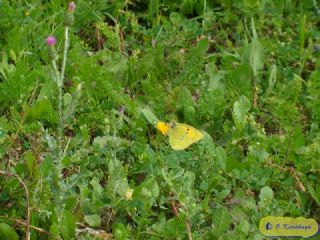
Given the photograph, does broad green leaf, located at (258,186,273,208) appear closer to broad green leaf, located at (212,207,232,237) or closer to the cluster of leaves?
the cluster of leaves

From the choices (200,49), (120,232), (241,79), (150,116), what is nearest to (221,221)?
(120,232)

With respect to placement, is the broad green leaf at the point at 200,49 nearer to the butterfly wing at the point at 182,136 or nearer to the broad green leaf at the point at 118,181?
the butterfly wing at the point at 182,136

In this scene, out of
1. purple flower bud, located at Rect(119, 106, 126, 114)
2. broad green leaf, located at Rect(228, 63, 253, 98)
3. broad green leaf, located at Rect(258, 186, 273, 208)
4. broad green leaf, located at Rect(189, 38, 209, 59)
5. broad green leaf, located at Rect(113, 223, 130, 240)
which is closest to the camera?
broad green leaf, located at Rect(113, 223, 130, 240)

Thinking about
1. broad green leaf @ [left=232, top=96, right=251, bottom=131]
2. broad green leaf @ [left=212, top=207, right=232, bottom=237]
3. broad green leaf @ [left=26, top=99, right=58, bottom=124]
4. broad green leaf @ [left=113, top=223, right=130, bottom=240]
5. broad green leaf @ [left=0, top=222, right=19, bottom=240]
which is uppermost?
broad green leaf @ [left=26, top=99, right=58, bottom=124]

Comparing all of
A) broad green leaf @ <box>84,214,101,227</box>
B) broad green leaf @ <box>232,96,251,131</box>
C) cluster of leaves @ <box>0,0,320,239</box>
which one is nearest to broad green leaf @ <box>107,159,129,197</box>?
cluster of leaves @ <box>0,0,320,239</box>

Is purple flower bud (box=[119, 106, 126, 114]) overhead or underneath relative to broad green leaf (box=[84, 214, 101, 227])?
overhead

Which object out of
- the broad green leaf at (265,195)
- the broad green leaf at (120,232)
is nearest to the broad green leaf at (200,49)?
the broad green leaf at (265,195)

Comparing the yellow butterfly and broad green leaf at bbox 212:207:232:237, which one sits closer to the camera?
broad green leaf at bbox 212:207:232:237
